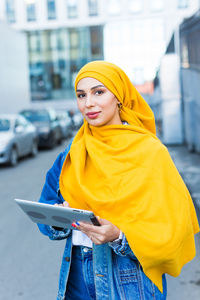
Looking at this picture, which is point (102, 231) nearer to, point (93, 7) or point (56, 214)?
point (56, 214)

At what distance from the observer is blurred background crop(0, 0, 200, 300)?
475cm

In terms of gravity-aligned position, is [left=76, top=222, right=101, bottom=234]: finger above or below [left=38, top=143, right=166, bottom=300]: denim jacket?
above

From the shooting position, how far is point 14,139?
1293 cm

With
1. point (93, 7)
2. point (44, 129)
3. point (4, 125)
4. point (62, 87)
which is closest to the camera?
point (4, 125)

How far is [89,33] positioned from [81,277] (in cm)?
5551

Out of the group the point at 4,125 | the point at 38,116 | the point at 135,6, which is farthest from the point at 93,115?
the point at 135,6

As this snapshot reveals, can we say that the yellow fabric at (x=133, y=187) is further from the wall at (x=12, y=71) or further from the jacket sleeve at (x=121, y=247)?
the wall at (x=12, y=71)

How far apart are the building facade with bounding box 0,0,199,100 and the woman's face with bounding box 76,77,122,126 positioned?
5233 centimetres

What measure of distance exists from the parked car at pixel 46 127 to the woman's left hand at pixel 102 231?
51.9 feet

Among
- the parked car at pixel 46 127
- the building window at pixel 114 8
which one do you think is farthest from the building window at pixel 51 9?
the parked car at pixel 46 127

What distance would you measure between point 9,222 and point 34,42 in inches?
2092

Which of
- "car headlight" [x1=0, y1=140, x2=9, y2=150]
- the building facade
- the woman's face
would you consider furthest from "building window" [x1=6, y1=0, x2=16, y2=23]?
the woman's face

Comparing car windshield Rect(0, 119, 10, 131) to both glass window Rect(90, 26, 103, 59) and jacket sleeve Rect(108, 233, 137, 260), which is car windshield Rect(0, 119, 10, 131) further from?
glass window Rect(90, 26, 103, 59)

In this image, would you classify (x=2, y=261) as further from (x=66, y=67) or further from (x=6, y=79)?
(x=66, y=67)
